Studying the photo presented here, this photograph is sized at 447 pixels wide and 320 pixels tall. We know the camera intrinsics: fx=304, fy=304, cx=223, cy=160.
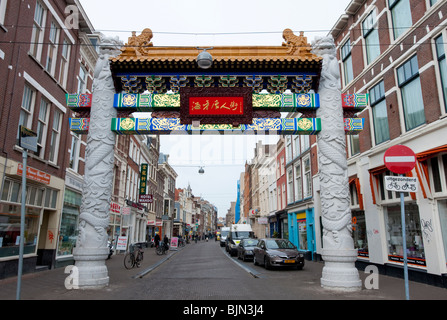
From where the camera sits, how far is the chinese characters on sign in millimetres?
9242

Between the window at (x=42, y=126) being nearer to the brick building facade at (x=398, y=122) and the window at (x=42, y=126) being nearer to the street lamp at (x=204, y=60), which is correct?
the street lamp at (x=204, y=60)

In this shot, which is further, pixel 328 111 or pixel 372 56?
pixel 372 56

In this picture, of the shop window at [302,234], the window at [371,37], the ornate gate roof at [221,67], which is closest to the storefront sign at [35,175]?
the ornate gate roof at [221,67]

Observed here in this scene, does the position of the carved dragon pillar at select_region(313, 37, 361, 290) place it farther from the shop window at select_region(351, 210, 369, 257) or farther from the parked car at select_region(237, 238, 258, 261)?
the parked car at select_region(237, 238, 258, 261)

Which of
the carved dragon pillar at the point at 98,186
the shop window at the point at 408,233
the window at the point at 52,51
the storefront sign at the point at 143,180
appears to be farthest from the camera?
the storefront sign at the point at 143,180

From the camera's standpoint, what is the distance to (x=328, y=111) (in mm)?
9289

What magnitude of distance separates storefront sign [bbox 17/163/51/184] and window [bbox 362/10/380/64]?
14.3m

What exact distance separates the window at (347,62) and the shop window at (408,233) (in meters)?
7.00

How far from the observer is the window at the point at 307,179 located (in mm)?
21266

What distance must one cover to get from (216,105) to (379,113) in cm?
750
